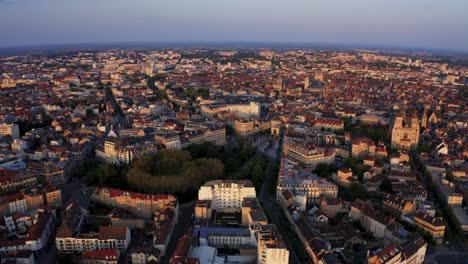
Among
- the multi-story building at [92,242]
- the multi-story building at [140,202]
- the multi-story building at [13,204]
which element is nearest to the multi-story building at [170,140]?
the multi-story building at [140,202]

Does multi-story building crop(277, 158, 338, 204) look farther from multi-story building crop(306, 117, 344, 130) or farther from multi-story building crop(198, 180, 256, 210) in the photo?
multi-story building crop(306, 117, 344, 130)

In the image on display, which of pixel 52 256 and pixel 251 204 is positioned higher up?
pixel 251 204

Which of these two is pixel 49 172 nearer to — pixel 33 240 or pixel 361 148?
pixel 33 240

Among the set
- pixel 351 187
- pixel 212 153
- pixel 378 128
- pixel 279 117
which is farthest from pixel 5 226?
pixel 378 128

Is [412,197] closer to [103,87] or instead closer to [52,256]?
[52,256]

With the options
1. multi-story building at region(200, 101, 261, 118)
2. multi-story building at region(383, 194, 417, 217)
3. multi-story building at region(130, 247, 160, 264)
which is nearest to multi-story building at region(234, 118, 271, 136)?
multi-story building at region(200, 101, 261, 118)

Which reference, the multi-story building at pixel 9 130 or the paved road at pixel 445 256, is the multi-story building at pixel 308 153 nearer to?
the paved road at pixel 445 256
